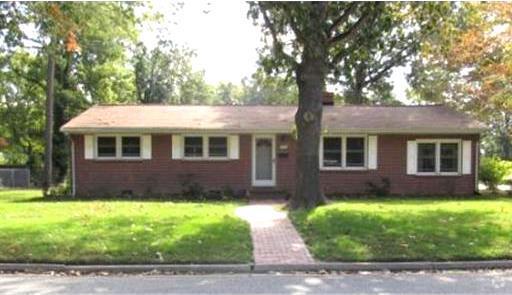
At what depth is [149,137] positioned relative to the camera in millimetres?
25797

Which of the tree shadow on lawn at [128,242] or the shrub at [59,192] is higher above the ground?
the tree shadow on lawn at [128,242]

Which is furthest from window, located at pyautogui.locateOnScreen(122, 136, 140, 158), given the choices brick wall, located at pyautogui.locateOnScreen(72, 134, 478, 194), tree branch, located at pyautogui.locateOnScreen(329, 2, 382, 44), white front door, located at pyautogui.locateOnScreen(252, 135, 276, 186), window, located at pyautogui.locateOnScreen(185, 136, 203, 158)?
tree branch, located at pyautogui.locateOnScreen(329, 2, 382, 44)

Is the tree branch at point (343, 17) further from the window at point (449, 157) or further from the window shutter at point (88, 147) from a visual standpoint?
the window shutter at point (88, 147)

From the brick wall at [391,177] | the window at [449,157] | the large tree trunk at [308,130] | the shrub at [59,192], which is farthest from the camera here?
the window at [449,157]

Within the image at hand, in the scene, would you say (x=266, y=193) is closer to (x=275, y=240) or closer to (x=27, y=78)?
(x=275, y=240)

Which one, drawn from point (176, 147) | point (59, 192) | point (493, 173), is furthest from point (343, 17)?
point (59, 192)

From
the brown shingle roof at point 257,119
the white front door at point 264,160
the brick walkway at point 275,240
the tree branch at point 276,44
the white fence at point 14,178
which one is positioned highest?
the tree branch at point 276,44

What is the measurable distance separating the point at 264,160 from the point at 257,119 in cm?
172

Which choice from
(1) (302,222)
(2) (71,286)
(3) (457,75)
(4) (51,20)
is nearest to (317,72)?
(1) (302,222)

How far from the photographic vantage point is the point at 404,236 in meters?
13.1

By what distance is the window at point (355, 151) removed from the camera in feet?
85.7

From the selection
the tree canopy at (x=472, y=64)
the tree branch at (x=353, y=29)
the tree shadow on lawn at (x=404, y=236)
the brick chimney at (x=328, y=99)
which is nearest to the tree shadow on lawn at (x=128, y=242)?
the tree shadow on lawn at (x=404, y=236)

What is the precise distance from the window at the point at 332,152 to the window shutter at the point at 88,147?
336 inches

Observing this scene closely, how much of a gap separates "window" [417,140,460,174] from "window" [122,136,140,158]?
10.4 meters
